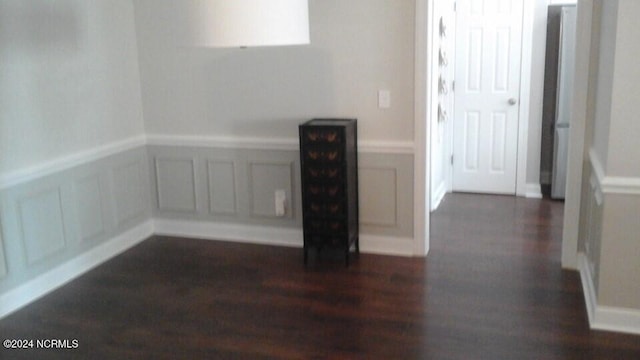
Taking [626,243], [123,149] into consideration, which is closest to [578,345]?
[626,243]

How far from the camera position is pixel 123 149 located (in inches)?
179

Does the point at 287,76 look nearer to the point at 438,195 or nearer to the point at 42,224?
the point at 42,224

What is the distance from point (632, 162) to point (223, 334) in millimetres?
2208

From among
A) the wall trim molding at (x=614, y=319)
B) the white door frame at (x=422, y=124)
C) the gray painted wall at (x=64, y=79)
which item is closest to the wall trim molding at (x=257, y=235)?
the white door frame at (x=422, y=124)

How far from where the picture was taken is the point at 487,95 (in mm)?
5934

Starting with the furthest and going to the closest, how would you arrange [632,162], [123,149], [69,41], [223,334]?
[123,149], [69,41], [223,334], [632,162]

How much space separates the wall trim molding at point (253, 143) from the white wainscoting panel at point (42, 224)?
3.40ft

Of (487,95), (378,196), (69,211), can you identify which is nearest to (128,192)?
(69,211)

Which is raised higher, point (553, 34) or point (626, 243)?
point (553, 34)

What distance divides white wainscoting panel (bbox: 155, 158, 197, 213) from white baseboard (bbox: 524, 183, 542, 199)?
3124 mm

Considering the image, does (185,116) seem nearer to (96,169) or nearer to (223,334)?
(96,169)

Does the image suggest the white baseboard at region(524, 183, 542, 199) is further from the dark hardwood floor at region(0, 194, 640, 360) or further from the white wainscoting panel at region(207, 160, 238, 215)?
the white wainscoting panel at region(207, 160, 238, 215)

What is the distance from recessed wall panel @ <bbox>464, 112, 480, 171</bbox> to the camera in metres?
6.02

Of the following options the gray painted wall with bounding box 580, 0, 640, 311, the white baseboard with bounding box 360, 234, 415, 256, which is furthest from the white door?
the gray painted wall with bounding box 580, 0, 640, 311
